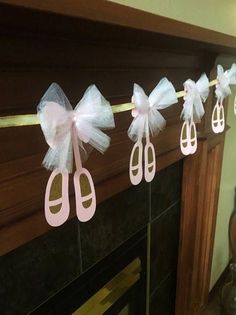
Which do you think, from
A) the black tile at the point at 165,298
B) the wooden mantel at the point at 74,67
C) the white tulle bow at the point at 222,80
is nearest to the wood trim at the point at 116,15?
the wooden mantel at the point at 74,67

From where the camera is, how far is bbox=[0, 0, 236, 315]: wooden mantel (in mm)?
462

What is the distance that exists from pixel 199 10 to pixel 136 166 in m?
0.69

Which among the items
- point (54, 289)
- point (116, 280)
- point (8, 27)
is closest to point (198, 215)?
point (116, 280)

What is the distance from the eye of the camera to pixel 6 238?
0.56 meters

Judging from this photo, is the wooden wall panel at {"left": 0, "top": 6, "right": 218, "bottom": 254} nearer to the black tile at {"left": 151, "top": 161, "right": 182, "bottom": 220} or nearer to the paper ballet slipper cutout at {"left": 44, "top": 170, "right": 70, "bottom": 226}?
the paper ballet slipper cutout at {"left": 44, "top": 170, "right": 70, "bottom": 226}

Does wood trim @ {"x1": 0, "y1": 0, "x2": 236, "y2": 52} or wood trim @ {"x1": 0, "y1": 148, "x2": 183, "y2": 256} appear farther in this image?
wood trim @ {"x1": 0, "y1": 148, "x2": 183, "y2": 256}

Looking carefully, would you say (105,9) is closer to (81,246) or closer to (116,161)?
(116,161)

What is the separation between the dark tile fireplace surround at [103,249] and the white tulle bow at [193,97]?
28cm

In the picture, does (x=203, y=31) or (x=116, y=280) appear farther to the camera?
(x=116, y=280)

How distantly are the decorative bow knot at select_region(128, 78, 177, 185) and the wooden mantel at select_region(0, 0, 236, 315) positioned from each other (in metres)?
0.04

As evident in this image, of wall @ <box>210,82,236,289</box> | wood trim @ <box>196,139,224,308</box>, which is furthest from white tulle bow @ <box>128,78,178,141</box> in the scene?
wall @ <box>210,82,236,289</box>

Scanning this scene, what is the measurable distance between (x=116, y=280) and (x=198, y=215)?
52cm

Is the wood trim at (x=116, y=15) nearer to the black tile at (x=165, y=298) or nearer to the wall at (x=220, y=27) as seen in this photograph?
the wall at (x=220, y=27)

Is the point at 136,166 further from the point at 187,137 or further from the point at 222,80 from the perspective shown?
the point at 222,80
